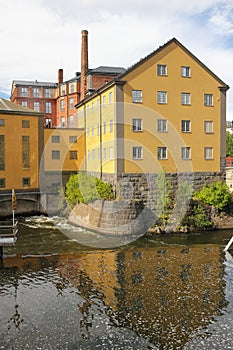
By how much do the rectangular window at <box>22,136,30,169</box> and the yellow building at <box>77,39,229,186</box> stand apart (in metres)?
8.48

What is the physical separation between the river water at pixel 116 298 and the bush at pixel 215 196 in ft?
35.8

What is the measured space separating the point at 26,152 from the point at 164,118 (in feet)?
54.2

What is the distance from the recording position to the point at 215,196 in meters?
37.8

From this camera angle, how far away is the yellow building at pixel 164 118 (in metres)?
37.2

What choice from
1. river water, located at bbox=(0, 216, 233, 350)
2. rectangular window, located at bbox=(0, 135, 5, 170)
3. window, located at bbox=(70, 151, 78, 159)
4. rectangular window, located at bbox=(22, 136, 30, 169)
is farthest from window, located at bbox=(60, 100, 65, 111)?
river water, located at bbox=(0, 216, 233, 350)

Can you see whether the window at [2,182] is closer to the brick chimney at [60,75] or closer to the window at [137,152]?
the window at [137,152]

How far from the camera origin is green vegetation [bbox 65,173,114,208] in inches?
1454

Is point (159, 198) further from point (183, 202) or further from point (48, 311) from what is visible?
point (48, 311)

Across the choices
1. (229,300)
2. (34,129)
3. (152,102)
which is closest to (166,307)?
(229,300)

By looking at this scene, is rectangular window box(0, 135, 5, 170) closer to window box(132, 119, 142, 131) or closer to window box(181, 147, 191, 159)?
window box(132, 119, 142, 131)

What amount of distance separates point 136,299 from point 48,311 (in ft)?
13.2

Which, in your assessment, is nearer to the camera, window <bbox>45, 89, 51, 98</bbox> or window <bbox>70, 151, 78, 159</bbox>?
window <bbox>70, 151, 78, 159</bbox>

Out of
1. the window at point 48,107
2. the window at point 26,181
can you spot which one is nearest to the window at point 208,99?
the window at point 26,181

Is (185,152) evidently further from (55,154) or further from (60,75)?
(60,75)
